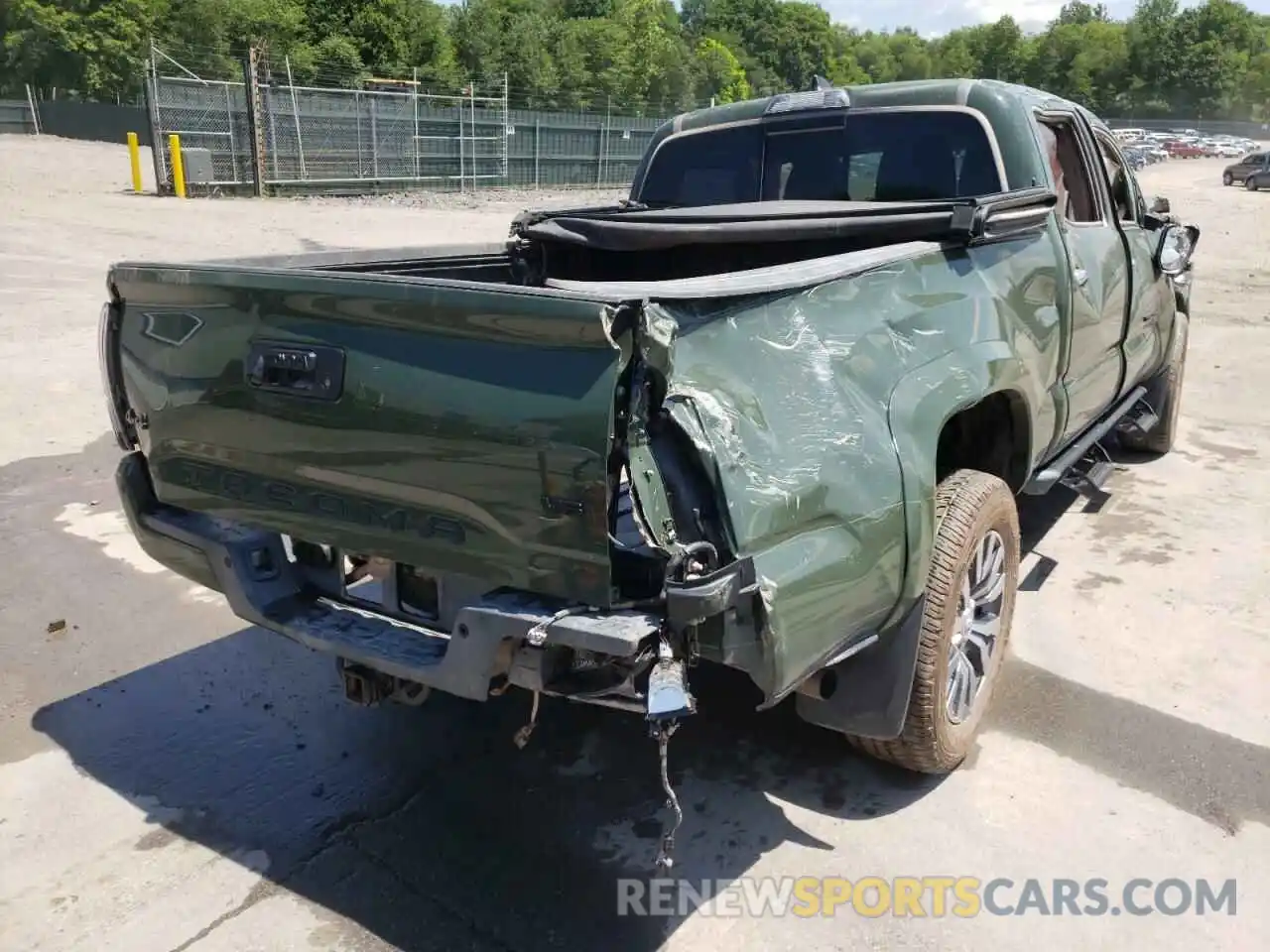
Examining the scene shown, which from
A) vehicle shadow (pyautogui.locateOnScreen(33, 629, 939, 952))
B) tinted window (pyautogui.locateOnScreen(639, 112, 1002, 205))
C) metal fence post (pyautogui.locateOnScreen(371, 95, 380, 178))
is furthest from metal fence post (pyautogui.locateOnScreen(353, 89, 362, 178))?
vehicle shadow (pyautogui.locateOnScreen(33, 629, 939, 952))

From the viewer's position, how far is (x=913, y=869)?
2.87 metres

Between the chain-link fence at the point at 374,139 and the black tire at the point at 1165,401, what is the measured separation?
2032 centimetres

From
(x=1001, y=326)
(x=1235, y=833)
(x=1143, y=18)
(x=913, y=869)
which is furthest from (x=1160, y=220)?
(x=1143, y=18)

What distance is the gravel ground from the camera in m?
2.68

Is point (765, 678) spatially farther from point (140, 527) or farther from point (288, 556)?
point (140, 527)

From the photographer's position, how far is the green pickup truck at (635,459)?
221cm

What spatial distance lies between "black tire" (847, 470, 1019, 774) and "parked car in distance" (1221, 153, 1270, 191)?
138 ft

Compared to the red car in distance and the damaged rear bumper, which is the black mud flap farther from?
the red car in distance

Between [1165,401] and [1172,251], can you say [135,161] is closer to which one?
[1165,401]

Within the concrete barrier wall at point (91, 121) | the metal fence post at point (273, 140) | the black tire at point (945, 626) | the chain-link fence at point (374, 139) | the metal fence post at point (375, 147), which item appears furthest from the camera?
the concrete barrier wall at point (91, 121)

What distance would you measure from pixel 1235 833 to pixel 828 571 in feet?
5.30

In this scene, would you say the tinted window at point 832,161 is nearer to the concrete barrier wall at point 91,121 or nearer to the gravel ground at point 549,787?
the gravel ground at point 549,787

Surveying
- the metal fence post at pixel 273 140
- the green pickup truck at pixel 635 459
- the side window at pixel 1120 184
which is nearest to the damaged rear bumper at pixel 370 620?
the green pickup truck at pixel 635 459

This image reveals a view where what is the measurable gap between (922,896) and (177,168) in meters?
22.6
